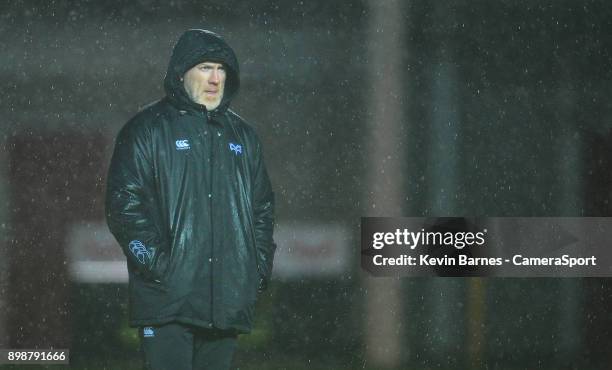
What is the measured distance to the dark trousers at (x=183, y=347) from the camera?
5.46 m

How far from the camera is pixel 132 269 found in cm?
557

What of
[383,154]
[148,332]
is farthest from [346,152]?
[148,332]

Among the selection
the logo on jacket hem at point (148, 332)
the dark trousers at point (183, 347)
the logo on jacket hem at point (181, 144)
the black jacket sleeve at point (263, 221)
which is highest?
the logo on jacket hem at point (181, 144)

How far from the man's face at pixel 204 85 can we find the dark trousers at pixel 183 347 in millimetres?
1168

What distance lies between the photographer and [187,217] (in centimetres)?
557

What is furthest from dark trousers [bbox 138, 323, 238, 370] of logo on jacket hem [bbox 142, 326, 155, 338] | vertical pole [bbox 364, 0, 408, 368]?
vertical pole [bbox 364, 0, 408, 368]

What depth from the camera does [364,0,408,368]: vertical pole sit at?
641 centimetres

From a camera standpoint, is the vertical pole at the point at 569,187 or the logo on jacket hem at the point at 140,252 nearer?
the logo on jacket hem at the point at 140,252

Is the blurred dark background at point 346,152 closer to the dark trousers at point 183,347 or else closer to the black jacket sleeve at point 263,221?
the black jacket sleeve at point 263,221

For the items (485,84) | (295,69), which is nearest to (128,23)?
(295,69)

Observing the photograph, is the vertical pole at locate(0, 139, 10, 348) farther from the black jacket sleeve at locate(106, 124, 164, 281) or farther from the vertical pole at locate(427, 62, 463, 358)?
the vertical pole at locate(427, 62, 463, 358)

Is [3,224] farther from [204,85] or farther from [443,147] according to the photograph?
[443,147]

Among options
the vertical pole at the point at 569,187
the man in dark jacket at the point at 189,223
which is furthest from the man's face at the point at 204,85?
the vertical pole at the point at 569,187

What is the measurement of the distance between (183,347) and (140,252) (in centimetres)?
53
